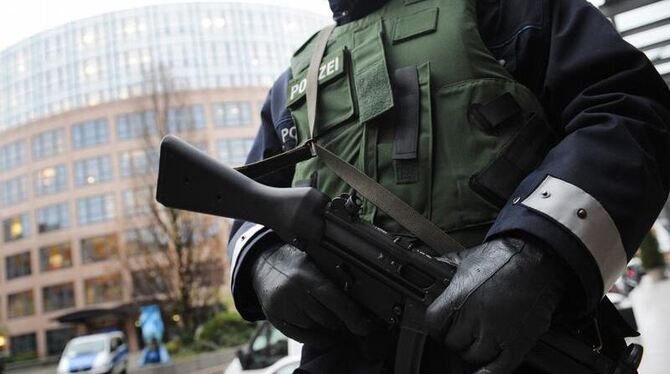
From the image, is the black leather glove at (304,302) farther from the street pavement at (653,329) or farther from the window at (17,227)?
the window at (17,227)

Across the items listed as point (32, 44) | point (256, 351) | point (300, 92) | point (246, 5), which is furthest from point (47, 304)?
point (300, 92)

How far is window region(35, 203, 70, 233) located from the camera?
1678 inches

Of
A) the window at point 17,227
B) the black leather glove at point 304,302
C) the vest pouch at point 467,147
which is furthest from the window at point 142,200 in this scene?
the vest pouch at point 467,147

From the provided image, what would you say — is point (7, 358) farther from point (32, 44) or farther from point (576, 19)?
point (576, 19)

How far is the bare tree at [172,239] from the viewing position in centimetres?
2356

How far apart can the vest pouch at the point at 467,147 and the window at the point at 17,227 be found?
4959 centimetres

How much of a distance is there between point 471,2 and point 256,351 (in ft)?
22.3

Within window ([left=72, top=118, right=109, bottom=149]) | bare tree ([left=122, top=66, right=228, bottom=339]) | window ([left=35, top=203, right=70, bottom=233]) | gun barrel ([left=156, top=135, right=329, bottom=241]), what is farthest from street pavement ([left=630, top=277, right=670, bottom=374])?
window ([left=35, top=203, right=70, bottom=233])

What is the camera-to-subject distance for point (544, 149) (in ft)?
3.92

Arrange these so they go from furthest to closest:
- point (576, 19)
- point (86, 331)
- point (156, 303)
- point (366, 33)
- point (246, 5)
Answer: point (246, 5), point (86, 331), point (156, 303), point (366, 33), point (576, 19)

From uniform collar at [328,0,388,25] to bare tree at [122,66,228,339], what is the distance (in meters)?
22.3

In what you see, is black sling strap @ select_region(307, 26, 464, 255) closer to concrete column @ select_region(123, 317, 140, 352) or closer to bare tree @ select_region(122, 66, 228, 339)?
bare tree @ select_region(122, 66, 228, 339)

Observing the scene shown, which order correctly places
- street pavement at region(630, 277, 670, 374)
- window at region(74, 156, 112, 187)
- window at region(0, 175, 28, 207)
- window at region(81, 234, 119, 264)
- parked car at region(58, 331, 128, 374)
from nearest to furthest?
street pavement at region(630, 277, 670, 374)
parked car at region(58, 331, 128, 374)
window at region(81, 234, 119, 264)
window at region(74, 156, 112, 187)
window at region(0, 175, 28, 207)

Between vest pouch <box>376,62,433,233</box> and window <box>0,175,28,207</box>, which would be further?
window <box>0,175,28,207</box>
